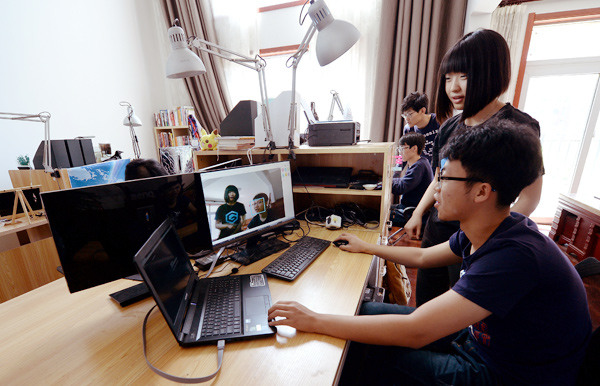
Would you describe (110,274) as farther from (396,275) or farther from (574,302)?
(396,275)

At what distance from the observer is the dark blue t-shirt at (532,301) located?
63 cm

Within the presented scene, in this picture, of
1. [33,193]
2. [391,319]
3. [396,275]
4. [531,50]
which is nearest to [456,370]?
[391,319]

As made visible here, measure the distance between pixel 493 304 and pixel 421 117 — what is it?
214 centimetres

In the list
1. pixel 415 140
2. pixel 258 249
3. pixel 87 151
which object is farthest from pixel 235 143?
pixel 87 151

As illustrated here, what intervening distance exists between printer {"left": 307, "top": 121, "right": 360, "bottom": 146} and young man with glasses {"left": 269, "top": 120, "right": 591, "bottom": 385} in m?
0.69

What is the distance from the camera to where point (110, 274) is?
84 centimetres

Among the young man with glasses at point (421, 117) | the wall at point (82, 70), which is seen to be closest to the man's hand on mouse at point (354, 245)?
the young man with glasses at point (421, 117)

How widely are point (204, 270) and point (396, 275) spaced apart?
115 cm

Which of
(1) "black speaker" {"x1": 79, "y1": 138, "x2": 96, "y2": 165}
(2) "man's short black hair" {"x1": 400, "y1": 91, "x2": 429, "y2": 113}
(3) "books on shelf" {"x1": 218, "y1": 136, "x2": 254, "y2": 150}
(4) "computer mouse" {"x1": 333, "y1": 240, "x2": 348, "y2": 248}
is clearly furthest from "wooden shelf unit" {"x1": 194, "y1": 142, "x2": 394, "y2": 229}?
(1) "black speaker" {"x1": 79, "y1": 138, "x2": 96, "y2": 165}

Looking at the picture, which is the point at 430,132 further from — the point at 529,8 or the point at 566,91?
the point at 566,91

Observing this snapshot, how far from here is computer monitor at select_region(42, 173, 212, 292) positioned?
0.74m

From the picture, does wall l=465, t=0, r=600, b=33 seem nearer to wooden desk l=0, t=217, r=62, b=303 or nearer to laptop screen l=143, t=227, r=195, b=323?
laptop screen l=143, t=227, r=195, b=323

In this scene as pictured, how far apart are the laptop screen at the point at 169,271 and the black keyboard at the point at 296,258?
0.30 meters

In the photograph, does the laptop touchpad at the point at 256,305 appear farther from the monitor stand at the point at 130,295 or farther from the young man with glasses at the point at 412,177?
the young man with glasses at the point at 412,177
